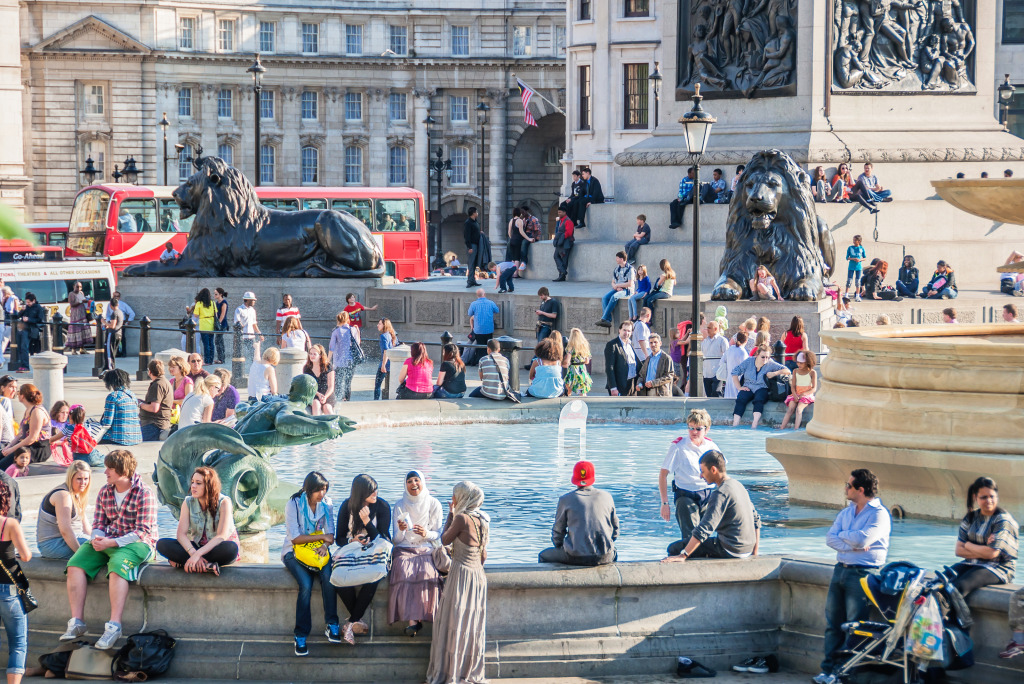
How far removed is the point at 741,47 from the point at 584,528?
19.3 m

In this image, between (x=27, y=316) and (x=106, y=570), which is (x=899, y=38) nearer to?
(x=27, y=316)

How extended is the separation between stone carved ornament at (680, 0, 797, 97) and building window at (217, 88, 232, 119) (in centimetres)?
5998

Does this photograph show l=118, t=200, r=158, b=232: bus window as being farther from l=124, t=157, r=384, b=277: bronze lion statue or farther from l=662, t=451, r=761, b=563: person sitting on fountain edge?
l=662, t=451, r=761, b=563: person sitting on fountain edge

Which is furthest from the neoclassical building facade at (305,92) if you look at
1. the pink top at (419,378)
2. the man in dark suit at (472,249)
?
the pink top at (419,378)

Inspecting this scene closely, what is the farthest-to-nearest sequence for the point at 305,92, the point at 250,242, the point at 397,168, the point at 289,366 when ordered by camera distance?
the point at 397,168, the point at 305,92, the point at 250,242, the point at 289,366

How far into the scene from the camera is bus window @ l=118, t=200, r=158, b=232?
133 feet

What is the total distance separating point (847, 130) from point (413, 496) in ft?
63.0

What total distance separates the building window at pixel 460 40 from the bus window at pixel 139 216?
48739mm

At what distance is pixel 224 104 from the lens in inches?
3344

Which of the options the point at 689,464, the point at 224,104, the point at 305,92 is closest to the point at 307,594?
the point at 689,464

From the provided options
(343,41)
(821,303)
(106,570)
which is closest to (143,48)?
(343,41)

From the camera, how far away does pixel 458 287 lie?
29.0 metres

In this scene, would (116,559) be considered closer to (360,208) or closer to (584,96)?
(360,208)

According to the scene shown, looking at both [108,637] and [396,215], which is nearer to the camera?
[108,637]
